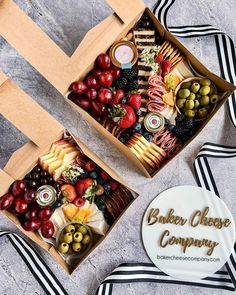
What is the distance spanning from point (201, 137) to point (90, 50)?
1.73ft

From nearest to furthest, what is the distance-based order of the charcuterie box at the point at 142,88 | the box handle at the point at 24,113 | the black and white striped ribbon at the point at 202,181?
the box handle at the point at 24,113, the charcuterie box at the point at 142,88, the black and white striped ribbon at the point at 202,181

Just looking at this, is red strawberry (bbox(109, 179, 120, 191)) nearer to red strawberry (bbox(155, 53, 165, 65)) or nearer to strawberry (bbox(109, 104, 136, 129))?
strawberry (bbox(109, 104, 136, 129))

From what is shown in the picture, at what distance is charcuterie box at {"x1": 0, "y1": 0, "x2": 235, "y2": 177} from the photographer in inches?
67.4

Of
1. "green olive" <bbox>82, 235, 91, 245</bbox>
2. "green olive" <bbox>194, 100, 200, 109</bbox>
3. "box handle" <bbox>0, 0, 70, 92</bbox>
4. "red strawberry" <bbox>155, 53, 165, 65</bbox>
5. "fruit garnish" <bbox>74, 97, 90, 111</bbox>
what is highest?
"box handle" <bbox>0, 0, 70, 92</bbox>

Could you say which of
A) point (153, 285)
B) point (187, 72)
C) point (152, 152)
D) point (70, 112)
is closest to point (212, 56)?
point (187, 72)

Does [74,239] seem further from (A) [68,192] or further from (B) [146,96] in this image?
(B) [146,96]

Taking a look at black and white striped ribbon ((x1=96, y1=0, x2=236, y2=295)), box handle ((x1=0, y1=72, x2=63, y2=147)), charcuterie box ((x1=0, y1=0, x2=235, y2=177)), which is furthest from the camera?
black and white striped ribbon ((x1=96, y1=0, x2=236, y2=295))

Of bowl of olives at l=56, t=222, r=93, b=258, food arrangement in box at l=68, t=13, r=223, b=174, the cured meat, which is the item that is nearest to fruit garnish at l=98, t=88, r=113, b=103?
food arrangement in box at l=68, t=13, r=223, b=174

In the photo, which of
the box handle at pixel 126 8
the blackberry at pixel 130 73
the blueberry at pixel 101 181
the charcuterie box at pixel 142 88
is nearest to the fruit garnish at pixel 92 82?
the charcuterie box at pixel 142 88

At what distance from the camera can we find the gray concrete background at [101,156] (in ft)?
Result: 6.14

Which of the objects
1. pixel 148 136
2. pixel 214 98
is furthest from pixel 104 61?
pixel 214 98

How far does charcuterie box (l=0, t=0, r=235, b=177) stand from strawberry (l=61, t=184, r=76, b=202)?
0.22m

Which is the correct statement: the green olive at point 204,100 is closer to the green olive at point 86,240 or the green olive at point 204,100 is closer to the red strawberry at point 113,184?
the red strawberry at point 113,184

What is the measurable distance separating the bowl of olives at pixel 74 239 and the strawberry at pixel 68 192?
0.09 metres
